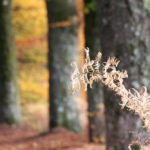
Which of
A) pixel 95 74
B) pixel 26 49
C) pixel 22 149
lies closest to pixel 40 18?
pixel 26 49

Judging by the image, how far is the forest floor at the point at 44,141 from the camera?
6.17 m

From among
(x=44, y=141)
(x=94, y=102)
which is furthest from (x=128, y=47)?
(x=44, y=141)

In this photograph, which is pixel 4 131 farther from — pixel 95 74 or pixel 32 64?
pixel 95 74

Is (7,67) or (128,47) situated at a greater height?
(7,67)

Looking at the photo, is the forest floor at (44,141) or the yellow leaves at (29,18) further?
the yellow leaves at (29,18)

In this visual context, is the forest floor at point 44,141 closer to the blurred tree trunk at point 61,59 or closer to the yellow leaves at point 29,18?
the blurred tree trunk at point 61,59

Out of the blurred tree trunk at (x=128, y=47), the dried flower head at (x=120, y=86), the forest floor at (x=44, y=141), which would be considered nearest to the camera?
the dried flower head at (x=120, y=86)

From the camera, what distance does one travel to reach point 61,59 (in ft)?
26.4

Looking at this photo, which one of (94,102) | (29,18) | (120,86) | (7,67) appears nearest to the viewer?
(120,86)

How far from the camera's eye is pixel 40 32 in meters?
13.2

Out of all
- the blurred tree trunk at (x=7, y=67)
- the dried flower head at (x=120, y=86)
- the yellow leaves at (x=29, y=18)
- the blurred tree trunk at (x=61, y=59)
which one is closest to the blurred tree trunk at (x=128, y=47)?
the dried flower head at (x=120, y=86)

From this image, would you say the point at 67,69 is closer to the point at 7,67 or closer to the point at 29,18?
the point at 7,67

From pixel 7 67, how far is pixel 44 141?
137 inches

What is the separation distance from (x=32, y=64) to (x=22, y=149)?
7.83 metres
